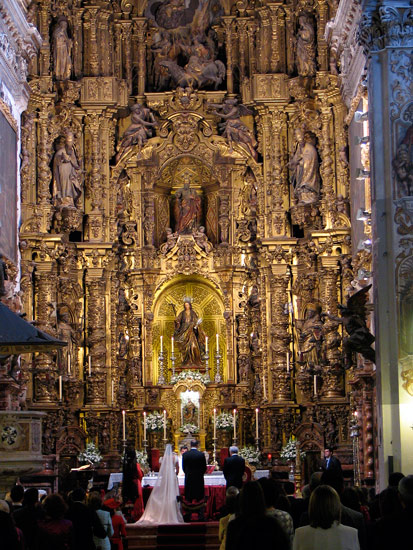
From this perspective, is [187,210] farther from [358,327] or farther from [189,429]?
[358,327]

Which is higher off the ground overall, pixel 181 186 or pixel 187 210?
pixel 181 186

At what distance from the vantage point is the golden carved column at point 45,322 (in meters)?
31.6

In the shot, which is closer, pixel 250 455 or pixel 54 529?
pixel 54 529

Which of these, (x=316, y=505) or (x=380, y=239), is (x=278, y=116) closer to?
(x=380, y=239)

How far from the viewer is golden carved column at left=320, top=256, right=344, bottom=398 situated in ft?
105

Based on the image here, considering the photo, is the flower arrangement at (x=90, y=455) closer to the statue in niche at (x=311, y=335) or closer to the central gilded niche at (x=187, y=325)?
the central gilded niche at (x=187, y=325)

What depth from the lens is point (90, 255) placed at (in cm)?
3375

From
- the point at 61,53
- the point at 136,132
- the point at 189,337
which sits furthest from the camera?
the point at 136,132

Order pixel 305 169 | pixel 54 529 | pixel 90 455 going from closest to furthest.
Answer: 1. pixel 54 529
2. pixel 90 455
3. pixel 305 169

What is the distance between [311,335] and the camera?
32812mm

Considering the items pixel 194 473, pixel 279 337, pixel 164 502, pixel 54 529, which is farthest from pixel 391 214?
pixel 54 529

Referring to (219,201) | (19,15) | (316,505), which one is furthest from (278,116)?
(316,505)

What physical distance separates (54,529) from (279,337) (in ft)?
71.8

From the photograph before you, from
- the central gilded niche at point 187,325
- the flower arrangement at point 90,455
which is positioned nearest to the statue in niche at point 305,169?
the central gilded niche at point 187,325
